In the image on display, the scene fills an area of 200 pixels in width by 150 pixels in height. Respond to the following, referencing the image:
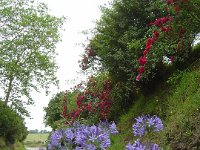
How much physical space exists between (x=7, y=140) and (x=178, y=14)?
1989 centimetres

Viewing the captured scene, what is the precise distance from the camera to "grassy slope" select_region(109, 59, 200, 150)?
7.12 m

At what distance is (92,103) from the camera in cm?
1392

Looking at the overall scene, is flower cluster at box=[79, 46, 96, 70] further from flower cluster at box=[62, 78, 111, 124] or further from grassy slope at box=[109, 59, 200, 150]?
grassy slope at box=[109, 59, 200, 150]

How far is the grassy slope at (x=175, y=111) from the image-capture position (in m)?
7.12

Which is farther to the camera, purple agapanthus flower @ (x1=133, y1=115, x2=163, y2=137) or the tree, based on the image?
the tree

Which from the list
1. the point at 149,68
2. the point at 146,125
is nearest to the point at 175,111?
the point at 149,68

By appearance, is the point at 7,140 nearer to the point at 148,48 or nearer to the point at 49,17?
the point at 49,17

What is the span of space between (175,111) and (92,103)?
5000 mm

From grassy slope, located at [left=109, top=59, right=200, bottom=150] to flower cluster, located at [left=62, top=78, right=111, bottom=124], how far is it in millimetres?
708

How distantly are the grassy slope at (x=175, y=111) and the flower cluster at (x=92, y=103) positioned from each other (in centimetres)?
71

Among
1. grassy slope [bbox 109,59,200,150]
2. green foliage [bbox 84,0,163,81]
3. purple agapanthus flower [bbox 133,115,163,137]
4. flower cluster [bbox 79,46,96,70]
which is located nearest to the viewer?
purple agapanthus flower [bbox 133,115,163,137]

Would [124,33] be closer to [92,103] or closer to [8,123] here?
[92,103]

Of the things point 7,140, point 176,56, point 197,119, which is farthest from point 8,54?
point 197,119

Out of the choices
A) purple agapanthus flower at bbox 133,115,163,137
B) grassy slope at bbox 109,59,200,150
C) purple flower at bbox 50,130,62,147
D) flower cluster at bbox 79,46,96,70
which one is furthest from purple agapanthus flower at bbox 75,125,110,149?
flower cluster at bbox 79,46,96,70
